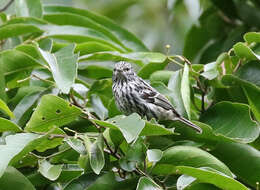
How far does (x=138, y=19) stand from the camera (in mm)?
7242

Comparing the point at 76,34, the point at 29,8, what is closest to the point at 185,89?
the point at 76,34

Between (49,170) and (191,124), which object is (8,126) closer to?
(49,170)

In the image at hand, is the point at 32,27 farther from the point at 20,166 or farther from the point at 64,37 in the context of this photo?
the point at 20,166

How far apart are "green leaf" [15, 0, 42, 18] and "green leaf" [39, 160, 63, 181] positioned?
4.63 ft

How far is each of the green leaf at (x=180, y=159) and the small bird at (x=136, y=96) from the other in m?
0.69

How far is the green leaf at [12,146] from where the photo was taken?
220 cm

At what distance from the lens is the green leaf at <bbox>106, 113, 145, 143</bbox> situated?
2268 millimetres

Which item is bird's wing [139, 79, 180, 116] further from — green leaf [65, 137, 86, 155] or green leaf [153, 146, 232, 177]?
green leaf [65, 137, 86, 155]

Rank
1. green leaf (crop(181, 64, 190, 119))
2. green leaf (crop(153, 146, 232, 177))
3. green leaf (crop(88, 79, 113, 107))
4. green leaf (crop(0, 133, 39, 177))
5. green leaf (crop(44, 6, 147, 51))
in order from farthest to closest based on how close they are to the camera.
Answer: green leaf (crop(44, 6, 147, 51))
green leaf (crop(88, 79, 113, 107))
green leaf (crop(181, 64, 190, 119))
green leaf (crop(153, 146, 232, 177))
green leaf (crop(0, 133, 39, 177))

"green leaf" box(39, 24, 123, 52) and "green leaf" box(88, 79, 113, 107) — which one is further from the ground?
"green leaf" box(39, 24, 123, 52)

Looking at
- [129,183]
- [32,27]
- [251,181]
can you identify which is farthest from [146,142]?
[32,27]

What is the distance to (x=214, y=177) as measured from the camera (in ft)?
7.72

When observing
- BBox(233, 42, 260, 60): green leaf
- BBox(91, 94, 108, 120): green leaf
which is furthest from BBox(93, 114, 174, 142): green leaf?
BBox(233, 42, 260, 60): green leaf

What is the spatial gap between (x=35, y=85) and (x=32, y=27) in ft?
1.11
